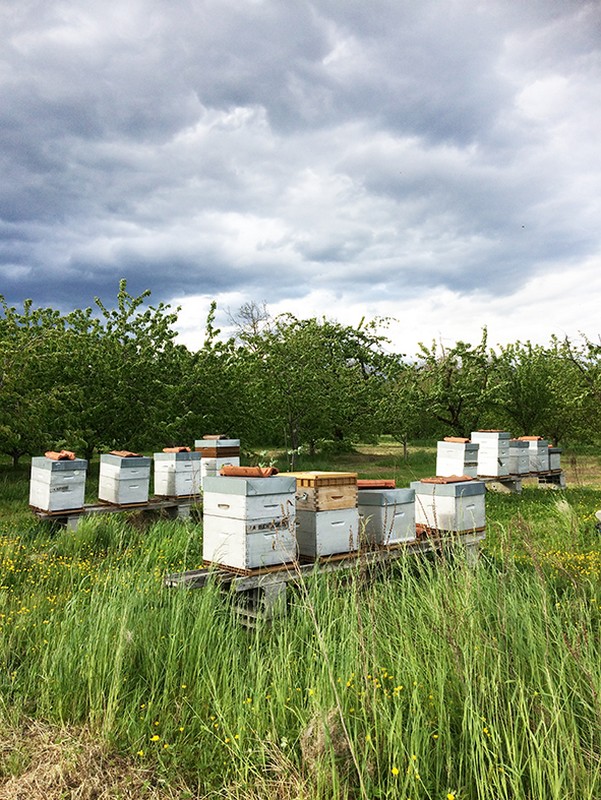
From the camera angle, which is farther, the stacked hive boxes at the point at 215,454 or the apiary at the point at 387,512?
the stacked hive boxes at the point at 215,454

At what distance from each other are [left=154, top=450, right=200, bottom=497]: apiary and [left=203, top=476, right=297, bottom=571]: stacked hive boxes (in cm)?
500

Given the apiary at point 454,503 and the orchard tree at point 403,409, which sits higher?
the orchard tree at point 403,409

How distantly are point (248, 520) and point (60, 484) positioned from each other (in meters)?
4.87

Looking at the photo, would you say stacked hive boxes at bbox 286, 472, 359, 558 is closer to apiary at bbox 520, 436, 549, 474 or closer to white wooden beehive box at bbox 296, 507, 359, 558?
white wooden beehive box at bbox 296, 507, 359, 558

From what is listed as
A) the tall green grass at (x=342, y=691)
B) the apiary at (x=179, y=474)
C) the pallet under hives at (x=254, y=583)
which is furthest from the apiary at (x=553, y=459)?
the tall green grass at (x=342, y=691)

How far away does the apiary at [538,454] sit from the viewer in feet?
53.2

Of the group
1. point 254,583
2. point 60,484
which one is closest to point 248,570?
point 254,583

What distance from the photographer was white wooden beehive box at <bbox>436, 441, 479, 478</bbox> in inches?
489

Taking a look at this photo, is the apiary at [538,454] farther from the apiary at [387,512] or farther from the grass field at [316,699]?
the grass field at [316,699]

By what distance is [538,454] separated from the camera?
16.2 m

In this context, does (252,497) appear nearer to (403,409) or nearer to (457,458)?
(457,458)

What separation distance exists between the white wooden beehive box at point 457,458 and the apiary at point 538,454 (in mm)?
4077

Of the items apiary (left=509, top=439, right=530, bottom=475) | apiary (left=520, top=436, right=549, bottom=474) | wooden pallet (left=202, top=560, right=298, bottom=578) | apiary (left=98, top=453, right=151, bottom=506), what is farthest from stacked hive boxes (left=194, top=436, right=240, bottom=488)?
apiary (left=520, top=436, right=549, bottom=474)

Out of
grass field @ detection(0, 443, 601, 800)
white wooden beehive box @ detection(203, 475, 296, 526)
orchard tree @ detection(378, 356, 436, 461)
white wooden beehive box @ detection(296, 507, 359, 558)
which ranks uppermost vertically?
orchard tree @ detection(378, 356, 436, 461)
